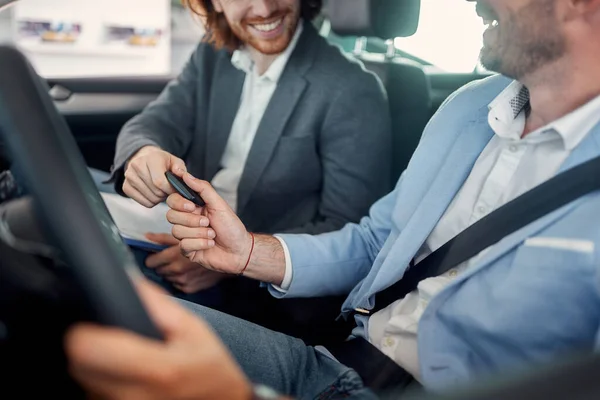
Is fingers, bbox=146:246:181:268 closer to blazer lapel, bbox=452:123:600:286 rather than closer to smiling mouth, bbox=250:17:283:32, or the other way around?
smiling mouth, bbox=250:17:283:32

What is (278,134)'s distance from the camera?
4.91ft

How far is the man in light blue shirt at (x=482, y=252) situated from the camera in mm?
852

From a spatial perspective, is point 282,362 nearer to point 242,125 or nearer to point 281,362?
point 281,362

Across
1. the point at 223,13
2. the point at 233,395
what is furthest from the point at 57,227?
the point at 223,13

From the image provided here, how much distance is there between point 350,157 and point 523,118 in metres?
0.46

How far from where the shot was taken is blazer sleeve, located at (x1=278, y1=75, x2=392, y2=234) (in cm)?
144

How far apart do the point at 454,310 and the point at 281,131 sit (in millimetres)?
711

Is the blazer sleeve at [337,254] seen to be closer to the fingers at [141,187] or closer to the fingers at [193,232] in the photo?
the fingers at [193,232]

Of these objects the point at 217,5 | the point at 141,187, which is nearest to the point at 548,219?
the point at 141,187

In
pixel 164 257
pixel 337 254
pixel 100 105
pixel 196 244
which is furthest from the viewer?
pixel 100 105

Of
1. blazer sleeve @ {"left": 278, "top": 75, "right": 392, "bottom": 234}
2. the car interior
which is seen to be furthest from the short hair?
the car interior

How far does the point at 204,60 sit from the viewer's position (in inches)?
68.0

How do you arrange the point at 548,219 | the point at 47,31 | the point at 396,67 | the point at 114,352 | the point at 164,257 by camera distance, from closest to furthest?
1. the point at 114,352
2. the point at 548,219
3. the point at 164,257
4. the point at 396,67
5. the point at 47,31

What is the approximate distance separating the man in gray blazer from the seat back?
85 millimetres
